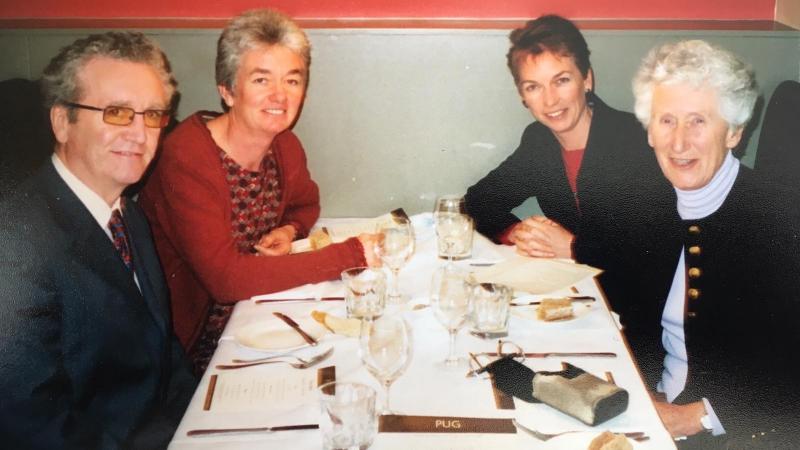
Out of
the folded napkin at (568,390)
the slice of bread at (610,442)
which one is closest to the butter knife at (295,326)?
the folded napkin at (568,390)

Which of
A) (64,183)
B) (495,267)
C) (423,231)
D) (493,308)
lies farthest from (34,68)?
(493,308)

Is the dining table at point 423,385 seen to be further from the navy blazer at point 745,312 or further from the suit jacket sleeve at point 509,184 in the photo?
the suit jacket sleeve at point 509,184

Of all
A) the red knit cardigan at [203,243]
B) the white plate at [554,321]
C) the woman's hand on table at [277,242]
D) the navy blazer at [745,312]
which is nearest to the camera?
the white plate at [554,321]

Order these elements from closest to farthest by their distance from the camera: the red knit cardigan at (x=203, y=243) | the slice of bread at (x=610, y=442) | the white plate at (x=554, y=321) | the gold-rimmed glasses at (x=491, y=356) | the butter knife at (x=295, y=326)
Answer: the slice of bread at (x=610, y=442) < the gold-rimmed glasses at (x=491, y=356) < the butter knife at (x=295, y=326) < the white plate at (x=554, y=321) < the red knit cardigan at (x=203, y=243)

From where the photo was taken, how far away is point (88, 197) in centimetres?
153

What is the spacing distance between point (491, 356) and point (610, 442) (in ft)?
1.17

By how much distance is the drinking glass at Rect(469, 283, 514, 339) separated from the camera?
1.38 meters

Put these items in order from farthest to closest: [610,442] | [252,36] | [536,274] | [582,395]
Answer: [252,36] < [536,274] < [582,395] < [610,442]

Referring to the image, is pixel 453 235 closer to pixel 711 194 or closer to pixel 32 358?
pixel 711 194

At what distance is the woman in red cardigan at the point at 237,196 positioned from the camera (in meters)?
1.77

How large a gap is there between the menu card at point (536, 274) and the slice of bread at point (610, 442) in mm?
633

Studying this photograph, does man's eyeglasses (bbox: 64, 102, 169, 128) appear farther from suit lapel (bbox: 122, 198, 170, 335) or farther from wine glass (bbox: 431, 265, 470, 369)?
wine glass (bbox: 431, 265, 470, 369)

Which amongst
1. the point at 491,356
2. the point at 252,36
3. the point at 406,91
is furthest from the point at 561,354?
the point at 406,91

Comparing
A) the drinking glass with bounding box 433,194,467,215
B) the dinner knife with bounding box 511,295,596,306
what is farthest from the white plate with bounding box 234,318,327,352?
the drinking glass with bounding box 433,194,467,215
